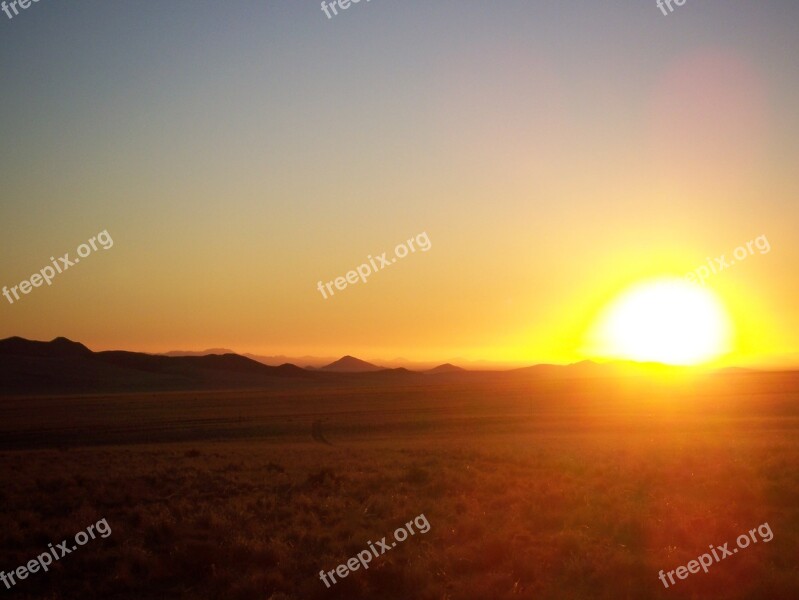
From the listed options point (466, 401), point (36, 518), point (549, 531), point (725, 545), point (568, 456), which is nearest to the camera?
point (725, 545)

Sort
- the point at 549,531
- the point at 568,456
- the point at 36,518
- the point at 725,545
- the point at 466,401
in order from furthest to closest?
the point at 466,401 < the point at 568,456 < the point at 36,518 < the point at 549,531 < the point at 725,545

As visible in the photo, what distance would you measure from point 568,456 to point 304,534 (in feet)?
43.2

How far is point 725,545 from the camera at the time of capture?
11953 mm

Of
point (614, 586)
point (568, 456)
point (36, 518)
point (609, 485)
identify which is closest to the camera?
point (614, 586)

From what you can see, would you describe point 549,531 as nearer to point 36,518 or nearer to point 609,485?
point 609,485

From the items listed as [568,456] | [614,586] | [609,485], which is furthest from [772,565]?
[568,456]

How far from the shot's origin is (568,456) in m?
24.6

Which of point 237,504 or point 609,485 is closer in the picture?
point 237,504

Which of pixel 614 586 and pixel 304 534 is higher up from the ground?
pixel 304 534

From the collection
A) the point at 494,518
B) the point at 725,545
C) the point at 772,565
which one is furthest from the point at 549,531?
the point at 772,565

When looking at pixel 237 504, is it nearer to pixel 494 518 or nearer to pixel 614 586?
pixel 494 518

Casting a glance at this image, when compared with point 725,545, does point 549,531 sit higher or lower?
higher

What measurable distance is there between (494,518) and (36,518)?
10.1 metres

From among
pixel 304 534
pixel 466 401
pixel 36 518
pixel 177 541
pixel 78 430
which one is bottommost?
pixel 466 401
